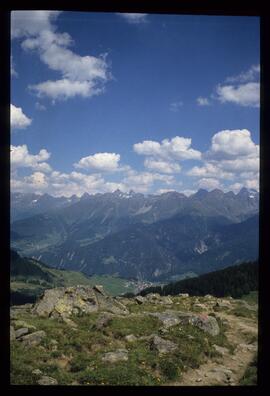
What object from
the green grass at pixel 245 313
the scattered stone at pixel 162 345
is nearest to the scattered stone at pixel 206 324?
the scattered stone at pixel 162 345

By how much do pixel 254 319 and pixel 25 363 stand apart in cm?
1281

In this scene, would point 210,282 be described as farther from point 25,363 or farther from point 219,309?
point 25,363

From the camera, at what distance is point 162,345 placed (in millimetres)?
10930

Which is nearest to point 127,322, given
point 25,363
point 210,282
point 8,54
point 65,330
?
point 65,330

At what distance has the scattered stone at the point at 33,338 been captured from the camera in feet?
35.3

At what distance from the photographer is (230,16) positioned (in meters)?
3.68

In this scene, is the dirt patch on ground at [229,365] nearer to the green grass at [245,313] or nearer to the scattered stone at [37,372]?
the scattered stone at [37,372]

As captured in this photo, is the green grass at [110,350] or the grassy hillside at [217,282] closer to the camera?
the green grass at [110,350]

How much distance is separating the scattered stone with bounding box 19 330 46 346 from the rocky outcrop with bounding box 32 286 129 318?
4.11 metres

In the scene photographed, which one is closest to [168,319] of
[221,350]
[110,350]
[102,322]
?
[102,322]

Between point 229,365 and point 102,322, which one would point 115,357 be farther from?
point 102,322

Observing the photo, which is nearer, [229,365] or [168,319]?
[229,365]

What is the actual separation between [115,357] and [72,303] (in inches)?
335

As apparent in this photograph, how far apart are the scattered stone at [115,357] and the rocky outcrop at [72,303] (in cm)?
596
